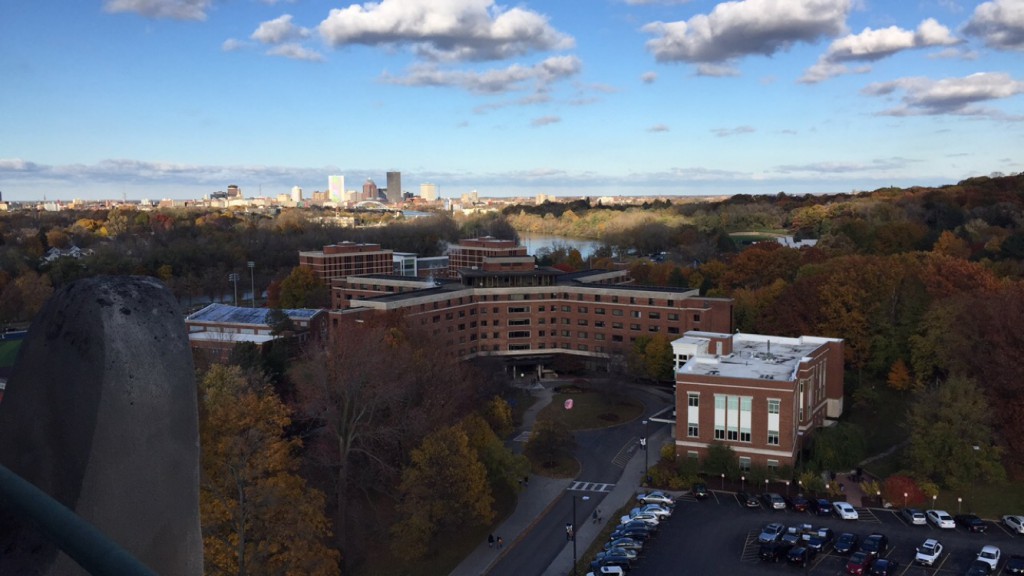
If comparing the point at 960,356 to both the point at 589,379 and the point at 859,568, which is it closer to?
the point at 859,568

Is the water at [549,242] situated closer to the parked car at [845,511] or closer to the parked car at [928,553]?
the parked car at [845,511]

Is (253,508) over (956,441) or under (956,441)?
over

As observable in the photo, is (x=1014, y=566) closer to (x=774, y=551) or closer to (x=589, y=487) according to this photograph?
(x=774, y=551)

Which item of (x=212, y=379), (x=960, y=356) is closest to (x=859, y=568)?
(x=960, y=356)

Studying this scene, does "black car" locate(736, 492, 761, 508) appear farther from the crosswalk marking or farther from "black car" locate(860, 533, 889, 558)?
the crosswalk marking

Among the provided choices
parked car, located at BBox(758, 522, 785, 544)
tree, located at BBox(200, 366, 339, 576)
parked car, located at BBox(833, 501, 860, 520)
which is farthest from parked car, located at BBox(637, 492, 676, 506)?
tree, located at BBox(200, 366, 339, 576)

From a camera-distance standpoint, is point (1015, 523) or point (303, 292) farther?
point (303, 292)

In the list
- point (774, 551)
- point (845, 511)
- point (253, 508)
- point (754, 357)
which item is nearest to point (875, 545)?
point (845, 511)
